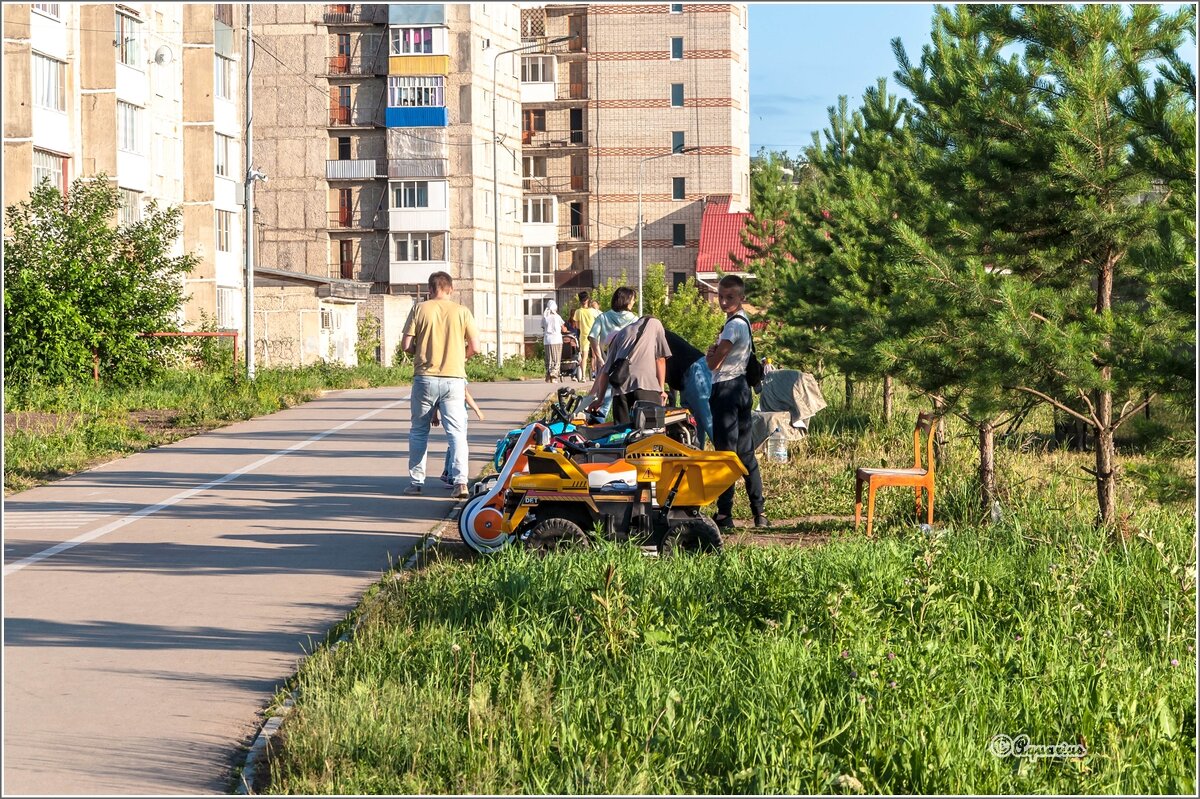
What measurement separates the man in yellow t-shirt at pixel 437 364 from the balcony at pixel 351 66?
64.4 meters

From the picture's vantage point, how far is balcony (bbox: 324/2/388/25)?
247 ft

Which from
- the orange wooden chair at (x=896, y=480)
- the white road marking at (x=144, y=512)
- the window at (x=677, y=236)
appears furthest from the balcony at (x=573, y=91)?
the orange wooden chair at (x=896, y=480)

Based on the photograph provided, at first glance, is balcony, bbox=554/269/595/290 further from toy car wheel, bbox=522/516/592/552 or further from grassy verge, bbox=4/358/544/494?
toy car wheel, bbox=522/516/592/552

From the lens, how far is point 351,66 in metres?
76.0

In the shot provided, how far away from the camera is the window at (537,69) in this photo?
282ft

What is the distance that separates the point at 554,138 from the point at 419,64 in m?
15.1

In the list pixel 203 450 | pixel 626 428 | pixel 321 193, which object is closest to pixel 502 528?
pixel 626 428

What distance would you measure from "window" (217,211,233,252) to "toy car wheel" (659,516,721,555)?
156 ft

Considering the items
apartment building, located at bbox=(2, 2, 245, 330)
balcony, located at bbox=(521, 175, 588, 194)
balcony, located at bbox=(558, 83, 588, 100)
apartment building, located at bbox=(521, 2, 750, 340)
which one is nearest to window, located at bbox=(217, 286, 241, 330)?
apartment building, located at bbox=(2, 2, 245, 330)

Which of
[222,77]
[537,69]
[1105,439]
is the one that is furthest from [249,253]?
[537,69]

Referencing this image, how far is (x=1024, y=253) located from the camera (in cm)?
1059

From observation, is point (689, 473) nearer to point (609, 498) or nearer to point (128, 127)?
point (609, 498)

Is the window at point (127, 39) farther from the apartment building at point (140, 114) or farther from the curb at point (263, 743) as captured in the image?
the curb at point (263, 743)

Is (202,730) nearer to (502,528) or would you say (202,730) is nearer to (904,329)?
(502,528)
